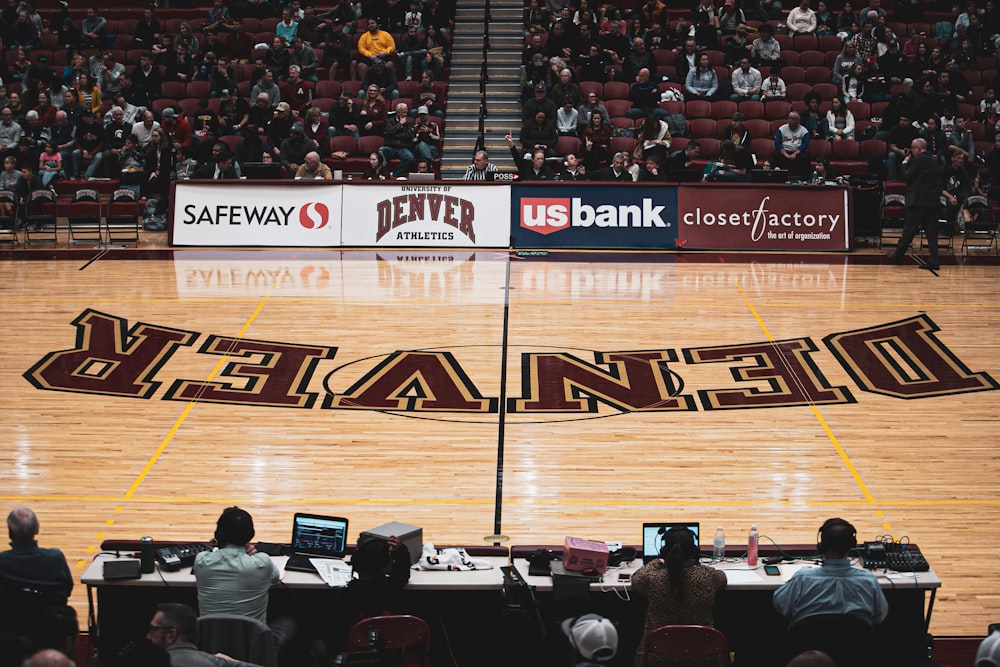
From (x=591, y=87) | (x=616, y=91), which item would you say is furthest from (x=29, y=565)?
(x=616, y=91)

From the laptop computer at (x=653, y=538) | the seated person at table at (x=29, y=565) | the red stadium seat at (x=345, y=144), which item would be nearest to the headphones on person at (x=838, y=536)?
the laptop computer at (x=653, y=538)

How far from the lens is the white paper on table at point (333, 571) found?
689 centimetres

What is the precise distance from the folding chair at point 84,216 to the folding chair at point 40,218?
231 mm

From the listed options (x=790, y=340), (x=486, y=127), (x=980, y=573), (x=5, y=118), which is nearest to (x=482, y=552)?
(x=980, y=573)

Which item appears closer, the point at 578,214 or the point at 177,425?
the point at 177,425

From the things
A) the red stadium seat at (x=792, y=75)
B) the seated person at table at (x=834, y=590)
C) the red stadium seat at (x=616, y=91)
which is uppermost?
the red stadium seat at (x=792, y=75)

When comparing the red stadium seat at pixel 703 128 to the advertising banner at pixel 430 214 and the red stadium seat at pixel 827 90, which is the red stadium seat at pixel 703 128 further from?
the advertising banner at pixel 430 214

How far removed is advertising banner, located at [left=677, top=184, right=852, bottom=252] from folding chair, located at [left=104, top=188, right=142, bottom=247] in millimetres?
8640

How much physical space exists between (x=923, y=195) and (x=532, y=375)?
7.11m

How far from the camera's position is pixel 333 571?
277 inches

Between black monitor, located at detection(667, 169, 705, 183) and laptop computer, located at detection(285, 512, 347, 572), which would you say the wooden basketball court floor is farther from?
laptop computer, located at detection(285, 512, 347, 572)

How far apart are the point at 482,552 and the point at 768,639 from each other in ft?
5.96

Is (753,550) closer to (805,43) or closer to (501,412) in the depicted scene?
(501,412)

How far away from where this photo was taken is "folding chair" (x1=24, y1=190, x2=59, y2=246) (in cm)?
1875
